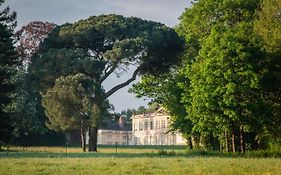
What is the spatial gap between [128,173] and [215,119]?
2188 cm

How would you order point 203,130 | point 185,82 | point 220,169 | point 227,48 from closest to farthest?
point 220,169 → point 227,48 → point 203,130 → point 185,82

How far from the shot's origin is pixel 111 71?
54062 millimetres

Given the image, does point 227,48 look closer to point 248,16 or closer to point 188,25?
point 248,16

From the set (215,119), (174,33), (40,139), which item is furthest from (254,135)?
(40,139)

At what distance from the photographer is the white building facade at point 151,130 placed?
468ft

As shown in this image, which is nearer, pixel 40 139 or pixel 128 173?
pixel 128 173

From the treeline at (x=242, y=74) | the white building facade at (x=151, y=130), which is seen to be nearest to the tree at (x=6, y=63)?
the treeline at (x=242, y=74)

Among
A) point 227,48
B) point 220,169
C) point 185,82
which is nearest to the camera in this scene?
point 220,169

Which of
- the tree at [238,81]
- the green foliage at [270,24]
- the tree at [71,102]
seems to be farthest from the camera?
the tree at [71,102]

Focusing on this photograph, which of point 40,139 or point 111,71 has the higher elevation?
point 111,71

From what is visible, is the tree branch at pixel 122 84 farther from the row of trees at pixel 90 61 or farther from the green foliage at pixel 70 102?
the green foliage at pixel 70 102

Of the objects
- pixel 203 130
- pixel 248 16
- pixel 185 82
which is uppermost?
pixel 248 16

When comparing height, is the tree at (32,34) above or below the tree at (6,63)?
above

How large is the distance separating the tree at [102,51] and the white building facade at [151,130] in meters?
83.5
